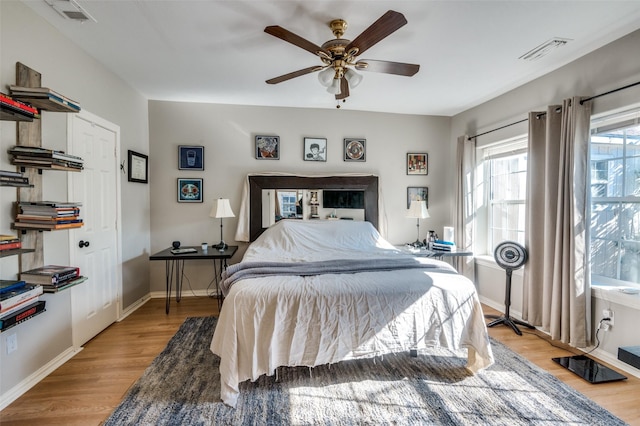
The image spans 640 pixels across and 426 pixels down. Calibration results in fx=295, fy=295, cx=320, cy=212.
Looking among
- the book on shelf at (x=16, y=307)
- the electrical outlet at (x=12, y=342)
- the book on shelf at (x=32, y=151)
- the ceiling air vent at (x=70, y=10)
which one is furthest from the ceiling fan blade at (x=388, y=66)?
the electrical outlet at (x=12, y=342)

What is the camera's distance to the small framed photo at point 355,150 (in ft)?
14.2

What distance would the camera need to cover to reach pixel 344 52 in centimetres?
207

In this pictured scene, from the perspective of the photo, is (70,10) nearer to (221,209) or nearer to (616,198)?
(221,209)

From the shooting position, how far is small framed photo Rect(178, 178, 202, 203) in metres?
4.02

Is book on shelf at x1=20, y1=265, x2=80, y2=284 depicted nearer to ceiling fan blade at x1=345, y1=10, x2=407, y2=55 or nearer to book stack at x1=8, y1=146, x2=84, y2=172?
book stack at x1=8, y1=146, x2=84, y2=172

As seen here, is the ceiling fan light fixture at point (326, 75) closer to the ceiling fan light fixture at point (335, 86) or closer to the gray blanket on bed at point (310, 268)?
the ceiling fan light fixture at point (335, 86)

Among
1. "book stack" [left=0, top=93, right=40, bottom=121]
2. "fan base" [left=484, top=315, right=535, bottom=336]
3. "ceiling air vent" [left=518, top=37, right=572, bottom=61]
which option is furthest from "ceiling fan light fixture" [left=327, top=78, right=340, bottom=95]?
"fan base" [left=484, top=315, right=535, bottom=336]

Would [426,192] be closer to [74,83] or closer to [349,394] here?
[349,394]

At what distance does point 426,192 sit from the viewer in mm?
4562

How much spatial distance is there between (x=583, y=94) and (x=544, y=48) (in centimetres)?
55

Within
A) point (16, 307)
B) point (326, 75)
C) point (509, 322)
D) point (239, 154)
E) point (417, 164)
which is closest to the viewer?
point (16, 307)

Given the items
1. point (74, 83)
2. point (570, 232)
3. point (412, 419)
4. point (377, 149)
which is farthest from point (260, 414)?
point (377, 149)

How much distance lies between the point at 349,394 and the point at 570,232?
2325 millimetres

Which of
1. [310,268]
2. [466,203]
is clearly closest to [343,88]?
[310,268]
